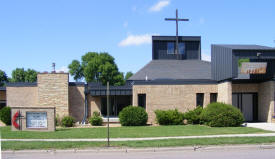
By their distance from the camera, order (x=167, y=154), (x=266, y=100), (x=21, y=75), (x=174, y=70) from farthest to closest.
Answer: (x=21, y=75)
(x=174, y=70)
(x=266, y=100)
(x=167, y=154)

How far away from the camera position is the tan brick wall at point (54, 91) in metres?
24.1

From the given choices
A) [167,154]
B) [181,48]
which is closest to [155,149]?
[167,154]

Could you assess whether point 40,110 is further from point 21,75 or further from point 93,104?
point 21,75

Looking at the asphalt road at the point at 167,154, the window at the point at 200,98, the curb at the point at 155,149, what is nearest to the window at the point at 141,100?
the window at the point at 200,98

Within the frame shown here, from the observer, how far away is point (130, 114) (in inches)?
869

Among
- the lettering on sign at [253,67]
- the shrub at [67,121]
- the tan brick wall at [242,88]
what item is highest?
the lettering on sign at [253,67]

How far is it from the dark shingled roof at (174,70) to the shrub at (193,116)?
8554 millimetres

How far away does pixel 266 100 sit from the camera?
76.8 feet

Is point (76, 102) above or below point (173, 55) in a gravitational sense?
below

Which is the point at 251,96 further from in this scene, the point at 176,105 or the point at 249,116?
the point at 176,105

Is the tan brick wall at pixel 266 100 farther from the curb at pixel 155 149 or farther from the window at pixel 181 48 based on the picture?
the window at pixel 181 48

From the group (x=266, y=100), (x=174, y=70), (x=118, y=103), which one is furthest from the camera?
(x=174, y=70)

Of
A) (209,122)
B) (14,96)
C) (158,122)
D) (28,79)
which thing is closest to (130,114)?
(158,122)

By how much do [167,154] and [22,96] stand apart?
16.9 m
